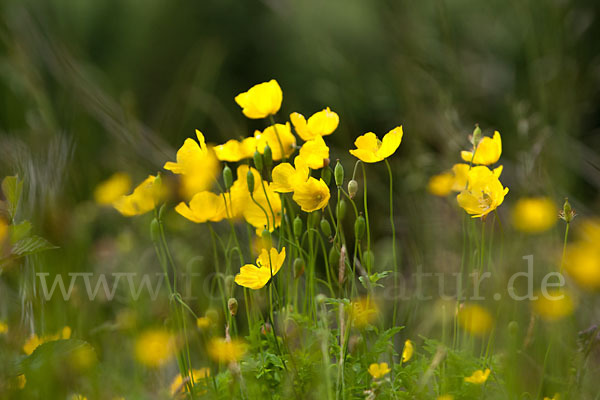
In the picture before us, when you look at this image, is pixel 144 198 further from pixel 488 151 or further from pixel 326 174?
pixel 488 151

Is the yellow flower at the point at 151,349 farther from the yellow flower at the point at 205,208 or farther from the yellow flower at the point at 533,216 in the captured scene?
the yellow flower at the point at 533,216

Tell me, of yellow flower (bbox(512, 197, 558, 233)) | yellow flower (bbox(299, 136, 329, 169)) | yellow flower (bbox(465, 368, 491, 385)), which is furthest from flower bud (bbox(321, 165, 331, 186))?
yellow flower (bbox(512, 197, 558, 233))

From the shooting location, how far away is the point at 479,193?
1.10 m

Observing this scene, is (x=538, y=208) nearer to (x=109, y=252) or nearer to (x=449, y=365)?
(x=449, y=365)

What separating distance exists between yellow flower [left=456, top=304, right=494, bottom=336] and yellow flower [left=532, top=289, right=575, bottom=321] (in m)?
0.09

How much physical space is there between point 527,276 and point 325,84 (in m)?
2.43

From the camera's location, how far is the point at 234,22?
4.15m

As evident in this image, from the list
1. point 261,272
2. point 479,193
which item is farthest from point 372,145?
point 261,272

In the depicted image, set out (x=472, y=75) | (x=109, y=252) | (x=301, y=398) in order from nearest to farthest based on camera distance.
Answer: (x=301, y=398)
(x=109, y=252)
(x=472, y=75)

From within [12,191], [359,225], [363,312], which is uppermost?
[12,191]

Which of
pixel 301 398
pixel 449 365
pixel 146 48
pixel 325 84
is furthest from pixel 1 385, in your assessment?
pixel 146 48

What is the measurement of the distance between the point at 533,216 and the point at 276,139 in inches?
31.4

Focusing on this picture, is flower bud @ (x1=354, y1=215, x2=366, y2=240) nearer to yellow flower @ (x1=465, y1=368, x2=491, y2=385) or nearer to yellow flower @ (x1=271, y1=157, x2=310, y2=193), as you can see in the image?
yellow flower @ (x1=271, y1=157, x2=310, y2=193)

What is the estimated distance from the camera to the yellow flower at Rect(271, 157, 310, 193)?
1.07 metres
